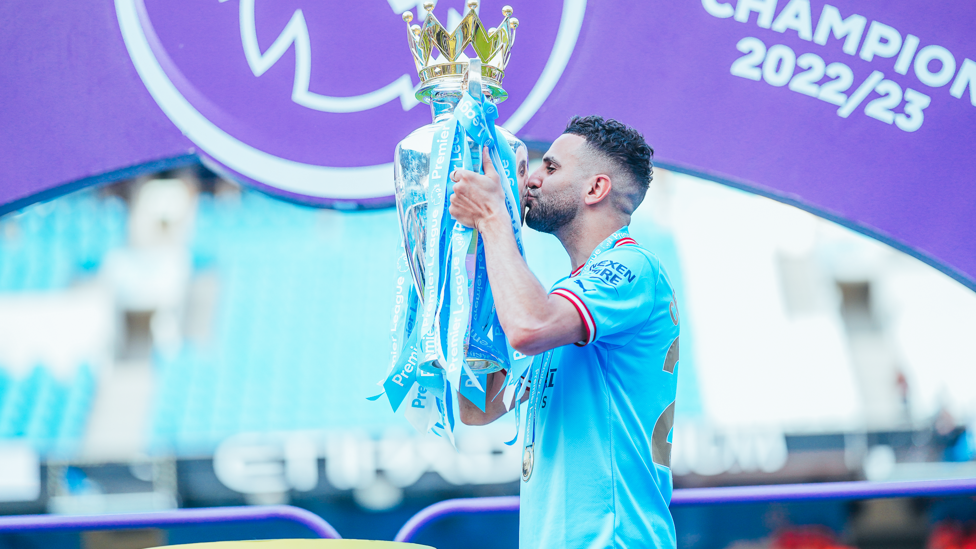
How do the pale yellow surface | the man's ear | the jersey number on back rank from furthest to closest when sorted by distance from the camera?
1. the man's ear
2. the jersey number on back
3. the pale yellow surface

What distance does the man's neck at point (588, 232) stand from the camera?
1.60 metres

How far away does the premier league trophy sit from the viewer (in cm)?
141

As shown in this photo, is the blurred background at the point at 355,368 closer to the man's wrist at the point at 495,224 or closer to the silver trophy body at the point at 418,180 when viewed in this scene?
the silver trophy body at the point at 418,180

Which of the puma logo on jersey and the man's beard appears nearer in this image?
the puma logo on jersey

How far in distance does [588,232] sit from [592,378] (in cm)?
28

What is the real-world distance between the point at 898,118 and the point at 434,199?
1155 mm

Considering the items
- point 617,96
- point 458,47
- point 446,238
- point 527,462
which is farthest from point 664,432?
point 617,96

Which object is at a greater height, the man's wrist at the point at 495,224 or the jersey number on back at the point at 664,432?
the man's wrist at the point at 495,224

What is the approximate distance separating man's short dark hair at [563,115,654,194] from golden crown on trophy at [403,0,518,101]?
218 millimetres

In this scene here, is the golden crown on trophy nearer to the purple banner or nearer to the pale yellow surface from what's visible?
the purple banner

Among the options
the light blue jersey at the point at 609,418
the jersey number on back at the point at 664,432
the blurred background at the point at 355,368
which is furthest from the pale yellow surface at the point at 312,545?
the blurred background at the point at 355,368

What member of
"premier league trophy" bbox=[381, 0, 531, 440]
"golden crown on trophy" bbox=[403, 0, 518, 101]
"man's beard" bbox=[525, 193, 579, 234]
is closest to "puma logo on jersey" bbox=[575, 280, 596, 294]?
"premier league trophy" bbox=[381, 0, 531, 440]

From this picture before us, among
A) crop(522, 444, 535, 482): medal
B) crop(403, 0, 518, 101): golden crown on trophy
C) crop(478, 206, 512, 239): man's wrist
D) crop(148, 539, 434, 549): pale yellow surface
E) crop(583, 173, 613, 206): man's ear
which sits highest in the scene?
crop(403, 0, 518, 101): golden crown on trophy

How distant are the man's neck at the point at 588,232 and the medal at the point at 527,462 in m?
0.33
